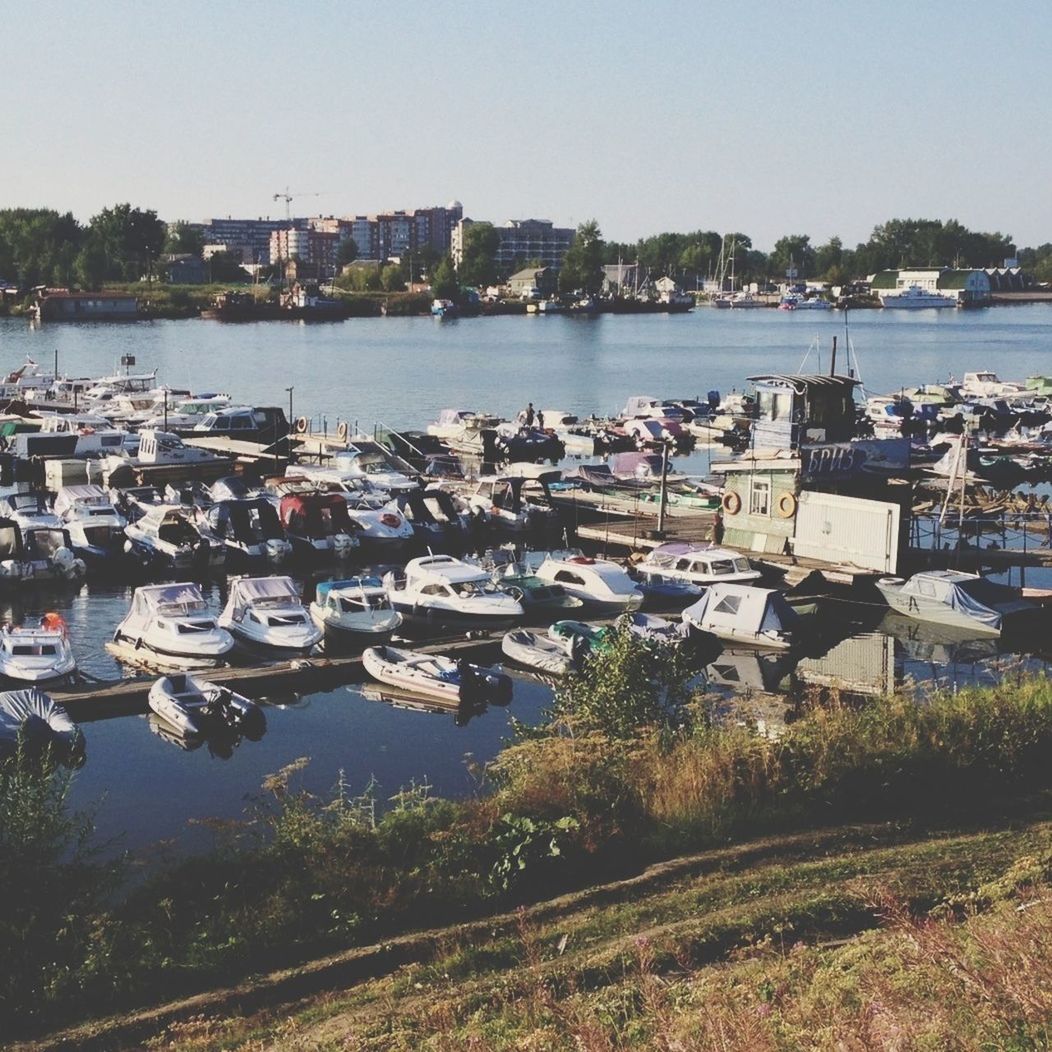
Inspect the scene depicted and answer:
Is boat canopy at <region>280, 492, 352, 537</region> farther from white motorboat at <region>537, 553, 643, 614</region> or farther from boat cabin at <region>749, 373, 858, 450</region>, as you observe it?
boat cabin at <region>749, 373, 858, 450</region>

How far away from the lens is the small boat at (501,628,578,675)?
27.6 metres

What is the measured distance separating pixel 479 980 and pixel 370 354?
4784 inches

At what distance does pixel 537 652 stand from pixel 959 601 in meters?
9.74

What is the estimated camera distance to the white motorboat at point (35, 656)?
25719 mm

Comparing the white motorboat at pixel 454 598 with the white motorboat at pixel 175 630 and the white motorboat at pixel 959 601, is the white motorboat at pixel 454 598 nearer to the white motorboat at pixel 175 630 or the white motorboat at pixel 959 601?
the white motorboat at pixel 175 630

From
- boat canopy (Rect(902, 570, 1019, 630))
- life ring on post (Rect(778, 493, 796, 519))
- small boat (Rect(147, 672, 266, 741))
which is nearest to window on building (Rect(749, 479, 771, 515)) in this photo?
life ring on post (Rect(778, 493, 796, 519))

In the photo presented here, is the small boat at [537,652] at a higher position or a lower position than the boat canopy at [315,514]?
lower

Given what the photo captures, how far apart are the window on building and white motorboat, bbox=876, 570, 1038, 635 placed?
4696 millimetres

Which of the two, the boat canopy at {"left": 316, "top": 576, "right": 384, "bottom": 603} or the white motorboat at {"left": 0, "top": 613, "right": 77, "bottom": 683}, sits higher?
the boat canopy at {"left": 316, "top": 576, "right": 384, "bottom": 603}

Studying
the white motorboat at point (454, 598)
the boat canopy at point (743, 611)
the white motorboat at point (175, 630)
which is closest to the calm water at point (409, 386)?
the boat canopy at point (743, 611)

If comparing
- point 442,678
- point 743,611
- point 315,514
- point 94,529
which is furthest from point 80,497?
point 743,611

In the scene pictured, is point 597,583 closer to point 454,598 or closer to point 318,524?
point 454,598

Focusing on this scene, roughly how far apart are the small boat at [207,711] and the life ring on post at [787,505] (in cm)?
1574

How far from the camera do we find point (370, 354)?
131 metres
